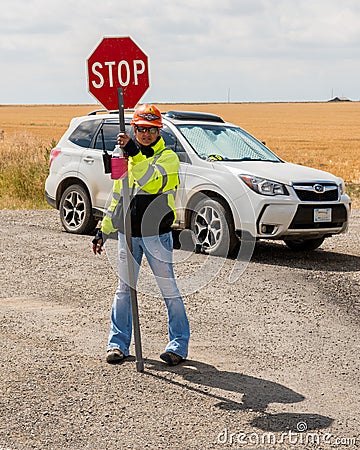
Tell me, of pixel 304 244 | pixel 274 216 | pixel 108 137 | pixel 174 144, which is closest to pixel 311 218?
pixel 274 216

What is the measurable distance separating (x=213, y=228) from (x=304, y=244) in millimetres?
1582

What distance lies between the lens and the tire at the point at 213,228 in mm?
10305

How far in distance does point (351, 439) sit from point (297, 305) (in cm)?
338

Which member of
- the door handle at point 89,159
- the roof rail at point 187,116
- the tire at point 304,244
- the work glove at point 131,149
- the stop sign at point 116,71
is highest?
the stop sign at point 116,71

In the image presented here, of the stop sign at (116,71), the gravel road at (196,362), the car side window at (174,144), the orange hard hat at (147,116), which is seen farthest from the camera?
the car side window at (174,144)

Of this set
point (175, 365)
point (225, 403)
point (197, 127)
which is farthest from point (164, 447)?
point (197, 127)

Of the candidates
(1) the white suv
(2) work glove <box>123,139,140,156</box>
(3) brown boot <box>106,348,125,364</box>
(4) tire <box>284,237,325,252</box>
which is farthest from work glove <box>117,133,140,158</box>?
(4) tire <box>284,237,325,252</box>

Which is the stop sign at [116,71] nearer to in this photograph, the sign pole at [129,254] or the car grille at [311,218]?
the sign pole at [129,254]

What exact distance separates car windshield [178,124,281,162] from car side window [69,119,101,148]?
160 cm

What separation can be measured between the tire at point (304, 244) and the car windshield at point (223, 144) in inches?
43.3

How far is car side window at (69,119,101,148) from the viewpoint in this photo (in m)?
12.3

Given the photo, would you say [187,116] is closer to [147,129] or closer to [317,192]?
[317,192]

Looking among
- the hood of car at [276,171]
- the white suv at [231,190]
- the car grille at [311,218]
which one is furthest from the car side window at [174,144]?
the car grille at [311,218]

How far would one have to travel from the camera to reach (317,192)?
10.4m
